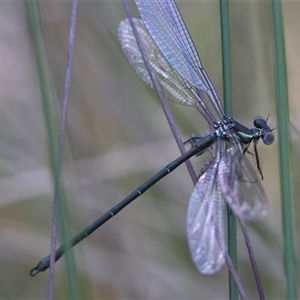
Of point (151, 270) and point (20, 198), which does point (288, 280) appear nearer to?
point (151, 270)

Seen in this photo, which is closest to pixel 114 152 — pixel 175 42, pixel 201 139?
pixel 201 139

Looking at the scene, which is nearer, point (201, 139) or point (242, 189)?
point (242, 189)

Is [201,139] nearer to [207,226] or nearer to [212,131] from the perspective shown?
[212,131]

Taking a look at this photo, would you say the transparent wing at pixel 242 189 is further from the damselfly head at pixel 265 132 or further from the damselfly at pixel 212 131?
the damselfly head at pixel 265 132

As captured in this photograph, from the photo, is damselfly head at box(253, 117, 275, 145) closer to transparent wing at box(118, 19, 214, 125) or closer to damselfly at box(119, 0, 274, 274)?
damselfly at box(119, 0, 274, 274)

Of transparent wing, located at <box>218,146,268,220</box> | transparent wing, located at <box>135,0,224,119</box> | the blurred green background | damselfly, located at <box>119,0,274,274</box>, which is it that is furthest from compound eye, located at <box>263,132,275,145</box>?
the blurred green background

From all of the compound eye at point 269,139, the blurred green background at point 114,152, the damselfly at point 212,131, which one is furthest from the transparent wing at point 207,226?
the blurred green background at point 114,152

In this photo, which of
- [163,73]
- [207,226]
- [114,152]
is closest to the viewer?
[207,226]
